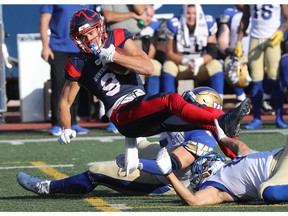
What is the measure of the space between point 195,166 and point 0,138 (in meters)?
6.04

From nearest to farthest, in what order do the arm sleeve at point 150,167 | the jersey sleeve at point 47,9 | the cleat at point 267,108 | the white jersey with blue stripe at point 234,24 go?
the arm sleeve at point 150,167 → the jersey sleeve at point 47,9 → the white jersey with blue stripe at point 234,24 → the cleat at point 267,108

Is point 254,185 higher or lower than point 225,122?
lower

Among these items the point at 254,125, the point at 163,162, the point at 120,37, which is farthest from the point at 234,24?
the point at 163,162

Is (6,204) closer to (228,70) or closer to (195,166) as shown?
(195,166)

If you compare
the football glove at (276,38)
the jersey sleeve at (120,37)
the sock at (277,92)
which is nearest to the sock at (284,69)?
the sock at (277,92)

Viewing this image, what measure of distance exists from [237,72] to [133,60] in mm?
5925

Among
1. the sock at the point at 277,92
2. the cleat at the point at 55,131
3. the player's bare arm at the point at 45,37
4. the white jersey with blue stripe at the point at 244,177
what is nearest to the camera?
the white jersey with blue stripe at the point at 244,177

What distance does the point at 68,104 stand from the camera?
7.41 metres

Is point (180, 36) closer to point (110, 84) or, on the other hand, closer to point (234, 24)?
point (234, 24)

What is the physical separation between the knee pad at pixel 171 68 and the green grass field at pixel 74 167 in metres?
1.14

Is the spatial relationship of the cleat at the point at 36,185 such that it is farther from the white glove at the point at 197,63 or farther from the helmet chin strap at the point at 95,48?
the white glove at the point at 197,63

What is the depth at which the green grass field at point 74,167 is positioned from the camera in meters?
6.38
